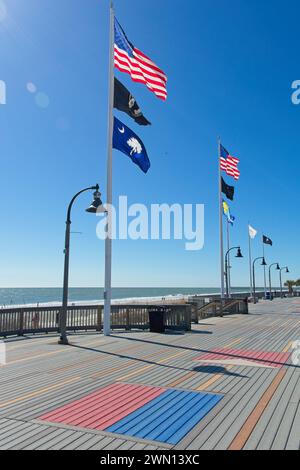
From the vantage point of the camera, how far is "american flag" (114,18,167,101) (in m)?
15.2

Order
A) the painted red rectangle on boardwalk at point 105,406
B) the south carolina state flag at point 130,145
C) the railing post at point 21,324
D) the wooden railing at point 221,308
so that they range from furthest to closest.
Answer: the wooden railing at point 221,308, the south carolina state flag at point 130,145, the railing post at point 21,324, the painted red rectangle on boardwalk at point 105,406

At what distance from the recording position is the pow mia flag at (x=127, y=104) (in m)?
15.4

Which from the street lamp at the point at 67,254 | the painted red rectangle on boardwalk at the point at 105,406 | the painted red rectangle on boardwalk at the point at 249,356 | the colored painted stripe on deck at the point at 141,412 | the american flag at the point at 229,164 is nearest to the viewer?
the colored painted stripe on deck at the point at 141,412

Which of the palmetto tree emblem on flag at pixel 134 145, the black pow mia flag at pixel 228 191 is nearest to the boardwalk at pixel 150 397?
the palmetto tree emblem on flag at pixel 134 145

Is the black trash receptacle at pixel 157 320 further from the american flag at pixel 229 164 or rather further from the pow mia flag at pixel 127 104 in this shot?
the american flag at pixel 229 164

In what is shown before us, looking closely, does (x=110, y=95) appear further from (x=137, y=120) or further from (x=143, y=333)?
(x=143, y=333)

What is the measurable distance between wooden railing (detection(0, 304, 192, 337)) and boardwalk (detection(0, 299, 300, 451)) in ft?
7.89

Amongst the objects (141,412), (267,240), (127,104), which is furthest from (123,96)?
(267,240)

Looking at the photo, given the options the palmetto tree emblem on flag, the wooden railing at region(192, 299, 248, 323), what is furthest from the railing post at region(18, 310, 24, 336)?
the wooden railing at region(192, 299, 248, 323)

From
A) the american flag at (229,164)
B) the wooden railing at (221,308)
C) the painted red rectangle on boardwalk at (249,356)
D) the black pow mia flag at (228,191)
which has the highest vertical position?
the american flag at (229,164)

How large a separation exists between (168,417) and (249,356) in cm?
555

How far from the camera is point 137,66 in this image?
51.9 ft

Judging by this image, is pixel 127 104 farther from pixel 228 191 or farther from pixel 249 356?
pixel 228 191

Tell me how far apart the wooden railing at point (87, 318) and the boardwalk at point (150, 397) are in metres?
2.41
